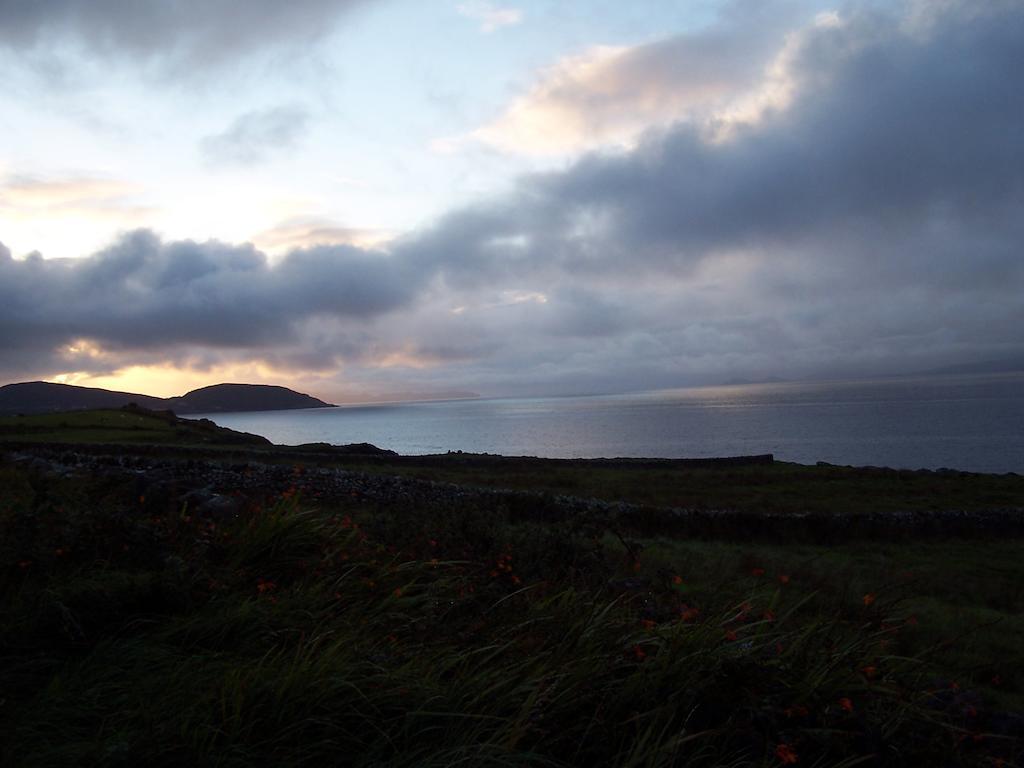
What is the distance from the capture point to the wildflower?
9.60 ft

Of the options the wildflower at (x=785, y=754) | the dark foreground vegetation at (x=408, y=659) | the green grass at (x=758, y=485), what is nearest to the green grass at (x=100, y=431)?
the green grass at (x=758, y=485)

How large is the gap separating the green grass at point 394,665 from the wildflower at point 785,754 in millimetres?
12

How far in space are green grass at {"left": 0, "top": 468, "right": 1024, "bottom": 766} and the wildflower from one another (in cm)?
1

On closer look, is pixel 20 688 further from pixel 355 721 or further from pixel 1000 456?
pixel 1000 456

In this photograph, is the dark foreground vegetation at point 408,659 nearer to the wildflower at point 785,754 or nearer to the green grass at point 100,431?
the wildflower at point 785,754

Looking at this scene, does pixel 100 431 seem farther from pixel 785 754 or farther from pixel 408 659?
pixel 785 754

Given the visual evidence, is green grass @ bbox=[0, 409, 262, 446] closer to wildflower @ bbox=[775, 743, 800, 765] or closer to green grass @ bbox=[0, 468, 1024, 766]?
green grass @ bbox=[0, 468, 1024, 766]

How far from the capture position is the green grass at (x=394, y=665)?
3.20 metres

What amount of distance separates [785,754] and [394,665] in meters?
2.06

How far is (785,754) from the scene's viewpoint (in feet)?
9.74

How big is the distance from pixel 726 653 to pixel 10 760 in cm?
350

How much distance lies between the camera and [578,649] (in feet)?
13.4

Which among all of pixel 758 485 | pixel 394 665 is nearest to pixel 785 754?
pixel 394 665

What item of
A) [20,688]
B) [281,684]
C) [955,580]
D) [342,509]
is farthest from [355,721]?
[955,580]
